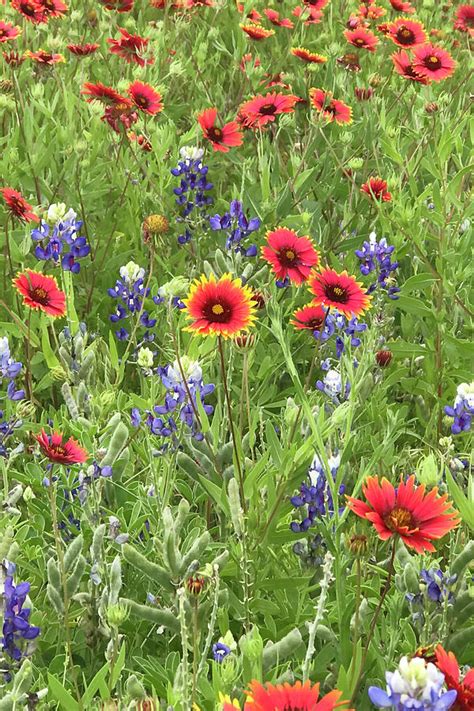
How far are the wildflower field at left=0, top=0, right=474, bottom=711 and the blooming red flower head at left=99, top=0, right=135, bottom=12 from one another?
19 mm

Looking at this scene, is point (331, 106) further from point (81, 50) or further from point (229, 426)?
point (229, 426)

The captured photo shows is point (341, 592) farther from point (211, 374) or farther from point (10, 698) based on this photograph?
point (211, 374)

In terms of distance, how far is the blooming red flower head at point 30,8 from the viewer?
3.11 meters

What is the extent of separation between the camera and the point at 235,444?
1.37 m

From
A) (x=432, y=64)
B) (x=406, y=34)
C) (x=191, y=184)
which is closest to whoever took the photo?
(x=191, y=184)

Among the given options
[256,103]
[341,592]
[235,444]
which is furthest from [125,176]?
[341,592]

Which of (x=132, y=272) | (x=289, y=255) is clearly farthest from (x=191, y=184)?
(x=289, y=255)

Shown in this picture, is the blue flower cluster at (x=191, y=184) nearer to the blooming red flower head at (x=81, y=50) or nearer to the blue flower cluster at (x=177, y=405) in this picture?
the blooming red flower head at (x=81, y=50)

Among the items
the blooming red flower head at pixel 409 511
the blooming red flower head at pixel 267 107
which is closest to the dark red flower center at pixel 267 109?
the blooming red flower head at pixel 267 107

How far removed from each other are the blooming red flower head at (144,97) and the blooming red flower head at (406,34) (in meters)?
1.16

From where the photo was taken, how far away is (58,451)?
134 centimetres

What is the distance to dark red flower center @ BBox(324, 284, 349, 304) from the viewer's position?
68.9 inches

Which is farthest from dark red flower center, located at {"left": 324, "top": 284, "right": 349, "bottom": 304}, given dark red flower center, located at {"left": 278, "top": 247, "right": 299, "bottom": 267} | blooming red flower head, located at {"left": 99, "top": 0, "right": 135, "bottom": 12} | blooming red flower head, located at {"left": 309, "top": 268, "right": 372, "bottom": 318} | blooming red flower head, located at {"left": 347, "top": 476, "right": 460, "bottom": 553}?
blooming red flower head, located at {"left": 99, "top": 0, "right": 135, "bottom": 12}

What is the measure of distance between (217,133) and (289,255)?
1.02 m
